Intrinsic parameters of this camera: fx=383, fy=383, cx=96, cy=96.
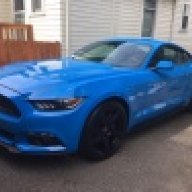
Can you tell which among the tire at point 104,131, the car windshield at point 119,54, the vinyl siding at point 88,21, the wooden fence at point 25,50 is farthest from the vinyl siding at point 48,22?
the tire at point 104,131

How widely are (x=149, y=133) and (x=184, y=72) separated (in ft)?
3.89

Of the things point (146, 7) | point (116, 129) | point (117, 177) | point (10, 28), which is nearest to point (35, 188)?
point (117, 177)

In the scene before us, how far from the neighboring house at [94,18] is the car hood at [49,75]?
5.46m

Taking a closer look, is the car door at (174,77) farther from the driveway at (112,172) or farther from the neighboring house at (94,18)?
the neighboring house at (94,18)

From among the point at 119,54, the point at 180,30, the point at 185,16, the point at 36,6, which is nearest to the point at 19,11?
the point at 36,6

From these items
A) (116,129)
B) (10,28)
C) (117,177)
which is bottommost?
(117,177)

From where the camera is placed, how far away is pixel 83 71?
483 centimetres

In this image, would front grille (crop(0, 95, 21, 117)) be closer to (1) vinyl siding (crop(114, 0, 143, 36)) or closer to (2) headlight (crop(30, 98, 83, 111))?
(2) headlight (crop(30, 98, 83, 111))

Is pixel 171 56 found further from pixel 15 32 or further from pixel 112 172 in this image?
pixel 15 32

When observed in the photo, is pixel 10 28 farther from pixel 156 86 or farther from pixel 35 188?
pixel 35 188

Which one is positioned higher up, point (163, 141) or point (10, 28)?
point (10, 28)

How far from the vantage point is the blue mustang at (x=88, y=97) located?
4070mm

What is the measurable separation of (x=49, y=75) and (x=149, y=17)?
984 centimetres

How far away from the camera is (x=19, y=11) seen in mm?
12609
